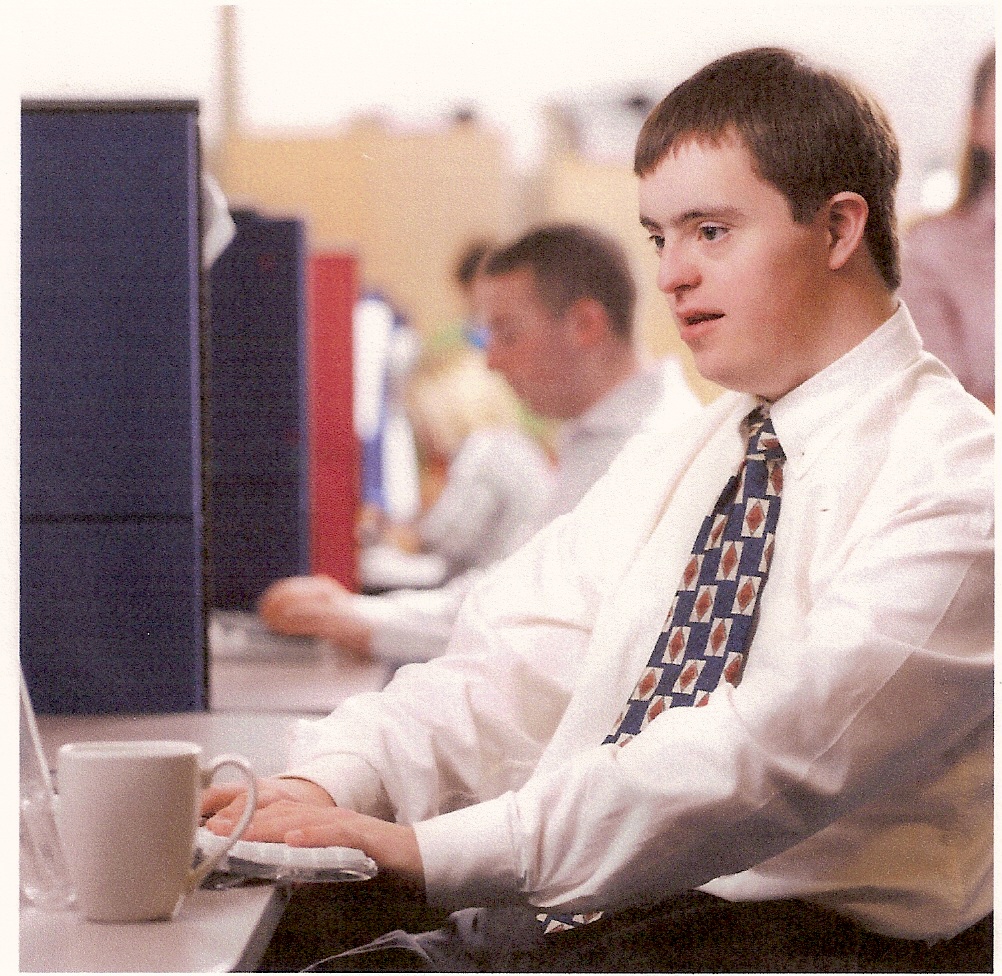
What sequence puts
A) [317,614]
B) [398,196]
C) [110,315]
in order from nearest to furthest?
[110,315] < [317,614] < [398,196]

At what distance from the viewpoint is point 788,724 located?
83cm

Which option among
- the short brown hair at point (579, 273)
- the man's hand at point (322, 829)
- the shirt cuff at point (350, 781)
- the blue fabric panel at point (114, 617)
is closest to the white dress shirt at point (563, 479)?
the short brown hair at point (579, 273)

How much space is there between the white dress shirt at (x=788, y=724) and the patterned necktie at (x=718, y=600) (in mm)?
13

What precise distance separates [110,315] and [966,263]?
2.52 feet

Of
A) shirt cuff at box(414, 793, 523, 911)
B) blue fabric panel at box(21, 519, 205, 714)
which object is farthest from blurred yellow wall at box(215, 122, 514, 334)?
shirt cuff at box(414, 793, 523, 911)

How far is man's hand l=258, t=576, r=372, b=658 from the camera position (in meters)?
1.76

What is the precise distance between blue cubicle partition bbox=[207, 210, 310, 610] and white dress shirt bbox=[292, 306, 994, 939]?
117cm

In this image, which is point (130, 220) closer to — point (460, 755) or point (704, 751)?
point (460, 755)

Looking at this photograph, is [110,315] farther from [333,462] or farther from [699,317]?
[333,462]

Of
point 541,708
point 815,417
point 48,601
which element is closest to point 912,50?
point 815,417

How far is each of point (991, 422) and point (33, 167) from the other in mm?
838

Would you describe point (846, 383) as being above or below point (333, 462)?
above

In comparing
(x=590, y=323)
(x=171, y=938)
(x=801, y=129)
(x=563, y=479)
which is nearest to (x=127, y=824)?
(x=171, y=938)

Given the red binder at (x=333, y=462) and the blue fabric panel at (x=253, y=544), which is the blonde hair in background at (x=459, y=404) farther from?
the blue fabric panel at (x=253, y=544)
